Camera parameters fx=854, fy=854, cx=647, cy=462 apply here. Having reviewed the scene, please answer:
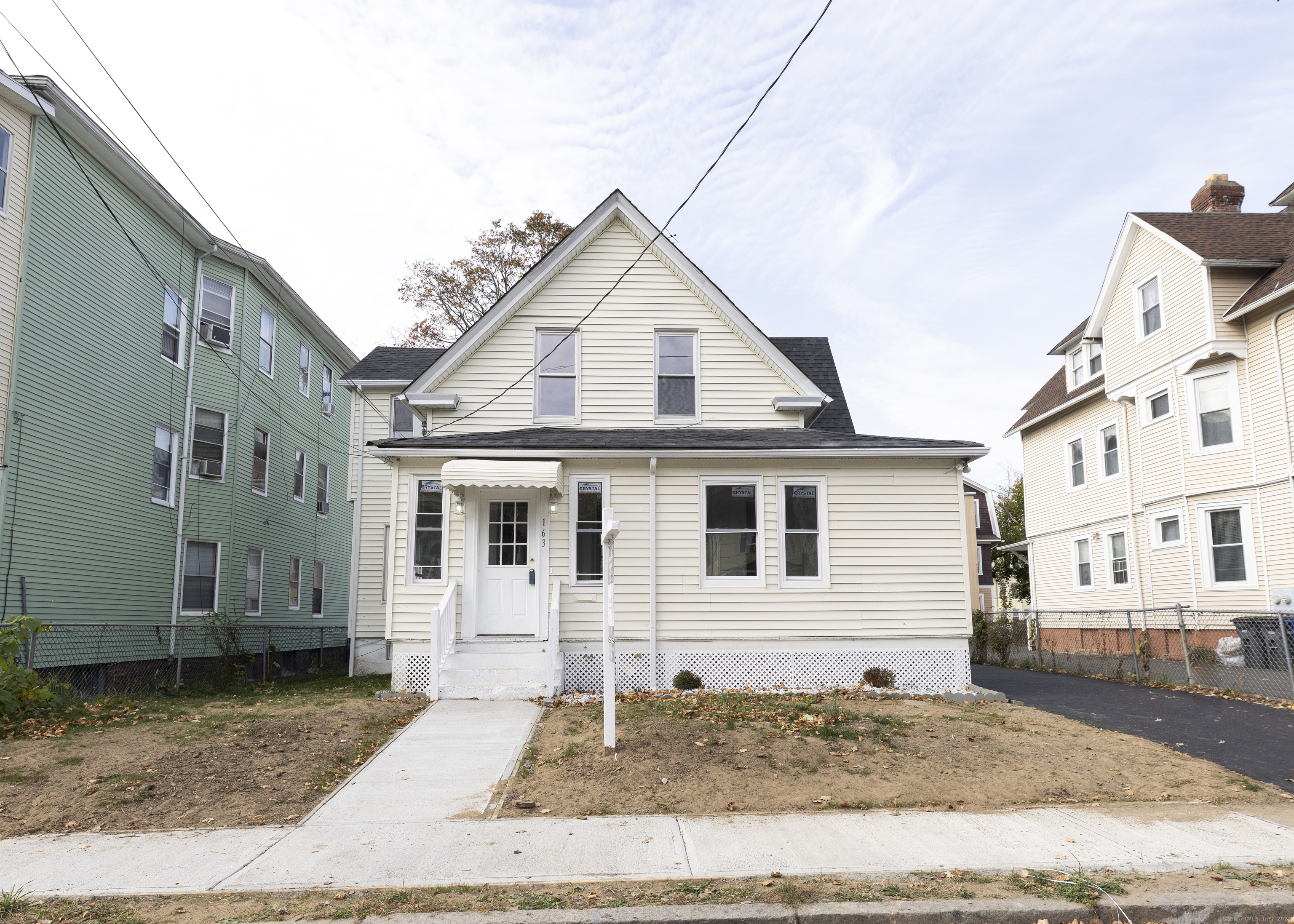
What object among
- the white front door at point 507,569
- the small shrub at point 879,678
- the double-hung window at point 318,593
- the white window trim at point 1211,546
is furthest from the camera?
the double-hung window at point 318,593

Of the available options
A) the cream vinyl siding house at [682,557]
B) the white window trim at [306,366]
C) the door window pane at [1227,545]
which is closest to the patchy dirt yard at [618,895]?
the cream vinyl siding house at [682,557]

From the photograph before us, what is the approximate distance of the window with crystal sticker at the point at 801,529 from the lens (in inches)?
510

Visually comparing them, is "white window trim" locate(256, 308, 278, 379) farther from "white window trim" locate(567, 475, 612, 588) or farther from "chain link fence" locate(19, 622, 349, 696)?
"white window trim" locate(567, 475, 612, 588)

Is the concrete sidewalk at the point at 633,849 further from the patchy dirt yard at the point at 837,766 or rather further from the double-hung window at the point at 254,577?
the double-hung window at the point at 254,577

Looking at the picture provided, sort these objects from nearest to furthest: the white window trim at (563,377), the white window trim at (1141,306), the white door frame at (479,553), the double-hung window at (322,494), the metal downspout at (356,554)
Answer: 1. the white door frame at (479,553)
2. the white window trim at (563,377)
3. the metal downspout at (356,554)
4. the white window trim at (1141,306)
5. the double-hung window at (322,494)

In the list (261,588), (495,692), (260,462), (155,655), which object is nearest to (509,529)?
(495,692)

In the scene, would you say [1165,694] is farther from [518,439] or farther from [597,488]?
[518,439]

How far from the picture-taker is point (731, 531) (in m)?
13.0

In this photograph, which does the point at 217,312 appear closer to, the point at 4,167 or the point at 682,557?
the point at 4,167

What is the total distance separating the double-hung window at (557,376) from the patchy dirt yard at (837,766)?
623 centimetres

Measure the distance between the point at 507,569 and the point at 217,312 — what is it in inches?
448

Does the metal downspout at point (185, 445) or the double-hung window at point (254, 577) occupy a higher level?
the metal downspout at point (185, 445)

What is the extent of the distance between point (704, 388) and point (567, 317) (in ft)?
8.88

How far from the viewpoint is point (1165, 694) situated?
1323cm
